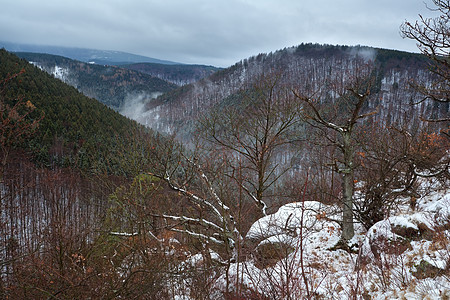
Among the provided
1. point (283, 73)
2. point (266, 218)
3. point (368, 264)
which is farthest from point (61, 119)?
point (283, 73)

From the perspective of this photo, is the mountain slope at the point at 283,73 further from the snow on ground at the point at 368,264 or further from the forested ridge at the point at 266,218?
the snow on ground at the point at 368,264

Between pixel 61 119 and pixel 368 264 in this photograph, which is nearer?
pixel 368 264

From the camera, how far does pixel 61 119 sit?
230 feet

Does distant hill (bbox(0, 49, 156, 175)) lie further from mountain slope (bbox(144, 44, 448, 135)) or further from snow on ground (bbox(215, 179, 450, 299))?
mountain slope (bbox(144, 44, 448, 135))

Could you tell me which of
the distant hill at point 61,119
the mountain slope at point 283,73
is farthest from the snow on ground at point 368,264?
the mountain slope at point 283,73

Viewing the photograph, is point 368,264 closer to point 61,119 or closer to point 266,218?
point 266,218

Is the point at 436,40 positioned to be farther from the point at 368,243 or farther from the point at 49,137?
the point at 49,137

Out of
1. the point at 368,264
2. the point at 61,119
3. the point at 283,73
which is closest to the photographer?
the point at 368,264

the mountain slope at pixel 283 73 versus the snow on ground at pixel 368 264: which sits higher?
the mountain slope at pixel 283 73

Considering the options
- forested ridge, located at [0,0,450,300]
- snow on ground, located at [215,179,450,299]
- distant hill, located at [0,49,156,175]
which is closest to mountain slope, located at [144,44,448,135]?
distant hill, located at [0,49,156,175]

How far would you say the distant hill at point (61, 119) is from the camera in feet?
187

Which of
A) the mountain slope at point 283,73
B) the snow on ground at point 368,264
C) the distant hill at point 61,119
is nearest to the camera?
the snow on ground at point 368,264

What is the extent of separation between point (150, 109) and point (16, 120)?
179270 millimetres

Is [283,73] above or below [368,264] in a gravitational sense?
above
